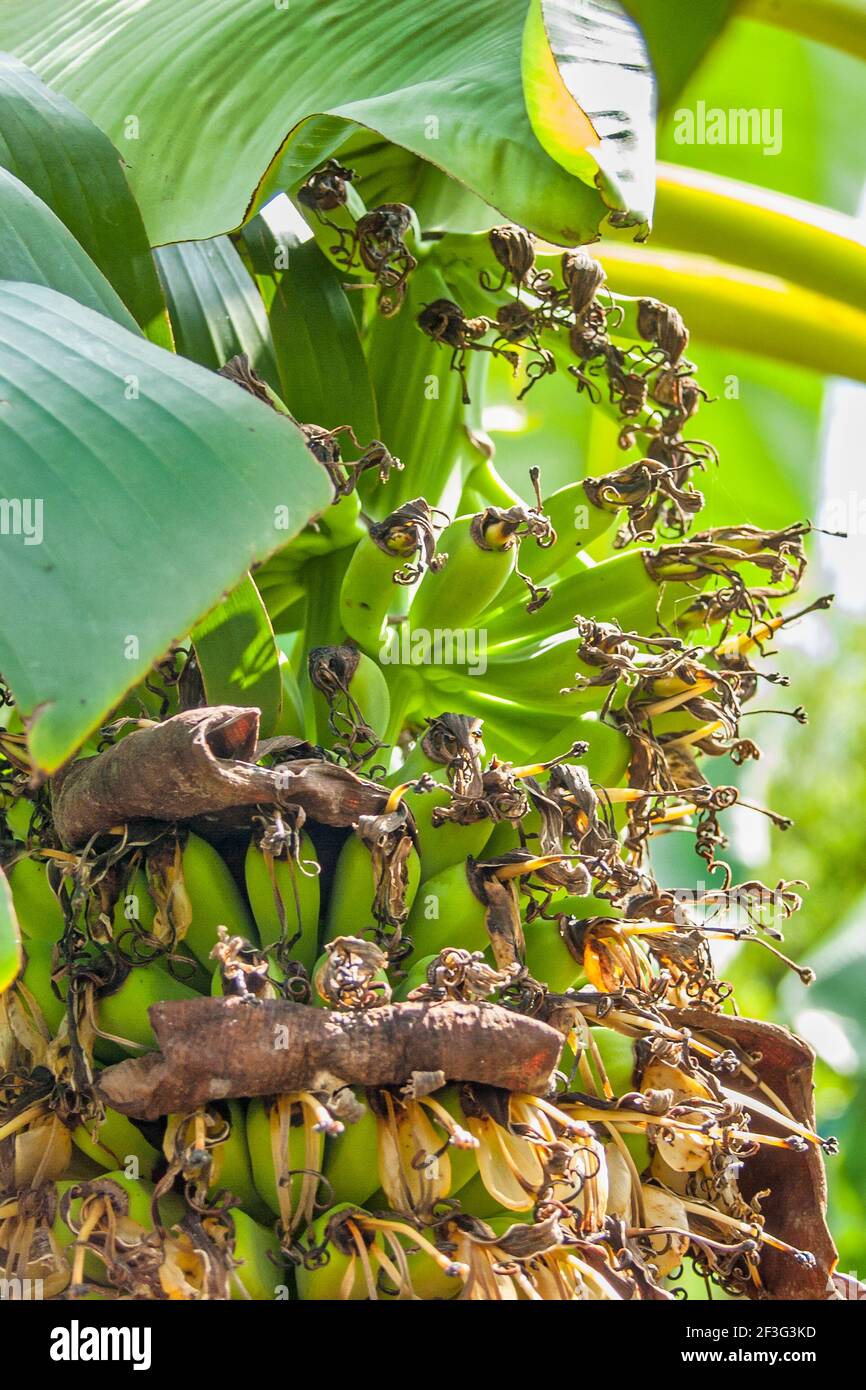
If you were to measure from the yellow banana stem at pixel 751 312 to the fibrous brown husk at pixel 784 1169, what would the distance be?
863 mm

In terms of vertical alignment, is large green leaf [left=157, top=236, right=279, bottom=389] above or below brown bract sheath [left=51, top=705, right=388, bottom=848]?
above

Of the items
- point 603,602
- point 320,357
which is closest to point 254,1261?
point 603,602

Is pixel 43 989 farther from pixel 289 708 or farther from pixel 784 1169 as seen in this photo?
pixel 784 1169

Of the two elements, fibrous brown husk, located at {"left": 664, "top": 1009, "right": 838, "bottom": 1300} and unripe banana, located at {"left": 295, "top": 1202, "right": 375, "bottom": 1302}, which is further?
fibrous brown husk, located at {"left": 664, "top": 1009, "right": 838, "bottom": 1300}

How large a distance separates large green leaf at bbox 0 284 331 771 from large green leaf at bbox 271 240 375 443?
16.4 inches

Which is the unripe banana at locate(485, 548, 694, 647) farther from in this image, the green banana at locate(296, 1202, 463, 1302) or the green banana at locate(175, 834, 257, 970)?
the green banana at locate(296, 1202, 463, 1302)

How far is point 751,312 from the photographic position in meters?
1.54

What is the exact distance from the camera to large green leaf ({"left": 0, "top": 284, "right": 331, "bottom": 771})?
1.82 ft

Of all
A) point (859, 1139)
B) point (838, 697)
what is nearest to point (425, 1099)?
point (859, 1139)

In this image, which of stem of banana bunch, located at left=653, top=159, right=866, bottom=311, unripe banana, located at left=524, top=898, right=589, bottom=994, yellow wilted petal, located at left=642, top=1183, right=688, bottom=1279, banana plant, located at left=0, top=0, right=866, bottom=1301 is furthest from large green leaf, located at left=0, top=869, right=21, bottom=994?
stem of banana bunch, located at left=653, top=159, right=866, bottom=311

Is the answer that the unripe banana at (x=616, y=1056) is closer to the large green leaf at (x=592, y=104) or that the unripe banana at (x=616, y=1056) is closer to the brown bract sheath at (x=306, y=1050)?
the brown bract sheath at (x=306, y=1050)

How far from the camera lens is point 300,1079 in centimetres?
81

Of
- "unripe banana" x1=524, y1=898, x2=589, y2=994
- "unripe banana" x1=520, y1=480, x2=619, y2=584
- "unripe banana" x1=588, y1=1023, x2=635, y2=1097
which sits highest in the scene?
"unripe banana" x1=520, y1=480, x2=619, y2=584
